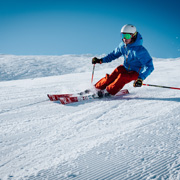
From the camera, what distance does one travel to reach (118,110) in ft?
8.47

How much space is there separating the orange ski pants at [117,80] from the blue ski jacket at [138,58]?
152mm

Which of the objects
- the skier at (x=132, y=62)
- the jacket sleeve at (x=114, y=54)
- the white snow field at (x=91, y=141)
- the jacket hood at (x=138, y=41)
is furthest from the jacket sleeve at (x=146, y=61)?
the white snow field at (x=91, y=141)

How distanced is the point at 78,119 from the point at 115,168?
1.07 metres

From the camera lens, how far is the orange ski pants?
11.3 ft

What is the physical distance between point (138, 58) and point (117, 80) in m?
0.63

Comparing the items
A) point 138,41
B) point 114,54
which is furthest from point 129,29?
point 114,54

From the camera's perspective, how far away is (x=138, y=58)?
137 inches

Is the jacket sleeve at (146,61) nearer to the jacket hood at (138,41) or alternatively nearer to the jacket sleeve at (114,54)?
the jacket hood at (138,41)

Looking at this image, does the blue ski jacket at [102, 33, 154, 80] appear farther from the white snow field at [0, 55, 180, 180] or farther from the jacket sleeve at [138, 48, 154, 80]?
the white snow field at [0, 55, 180, 180]

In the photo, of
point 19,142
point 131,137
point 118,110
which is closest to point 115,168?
point 131,137

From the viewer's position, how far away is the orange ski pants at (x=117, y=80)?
344 centimetres

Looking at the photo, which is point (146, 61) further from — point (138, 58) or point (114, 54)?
point (114, 54)

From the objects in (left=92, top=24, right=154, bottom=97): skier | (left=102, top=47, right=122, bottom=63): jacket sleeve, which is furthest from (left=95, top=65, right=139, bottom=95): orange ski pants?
(left=102, top=47, right=122, bottom=63): jacket sleeve

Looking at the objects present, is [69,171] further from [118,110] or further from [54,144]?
[118,110]
